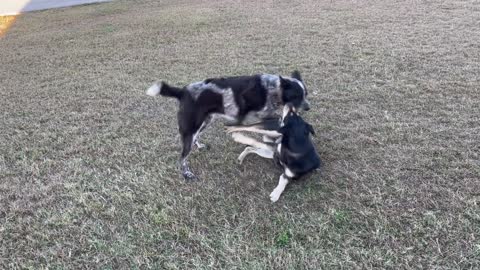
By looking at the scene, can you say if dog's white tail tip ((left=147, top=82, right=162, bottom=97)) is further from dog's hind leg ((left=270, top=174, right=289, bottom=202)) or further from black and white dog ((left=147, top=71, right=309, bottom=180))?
dog's hind leg ((left=270, top=174, right=289, bottom=202))

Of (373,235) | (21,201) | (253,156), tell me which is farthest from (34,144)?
(373,235)

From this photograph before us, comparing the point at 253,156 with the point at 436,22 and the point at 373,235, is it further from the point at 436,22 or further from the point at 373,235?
the point at 436,22

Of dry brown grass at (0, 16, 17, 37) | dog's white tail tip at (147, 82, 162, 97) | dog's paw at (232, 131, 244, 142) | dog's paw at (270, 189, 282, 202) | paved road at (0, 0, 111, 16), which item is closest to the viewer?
dog's paw at (270, 189, 282, 202)

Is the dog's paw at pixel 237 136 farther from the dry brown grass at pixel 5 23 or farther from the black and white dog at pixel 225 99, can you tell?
the dry brown grass at pixel 5 23

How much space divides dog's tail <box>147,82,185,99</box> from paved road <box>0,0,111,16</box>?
7513mm

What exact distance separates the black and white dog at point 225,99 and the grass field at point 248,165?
1.02 ft

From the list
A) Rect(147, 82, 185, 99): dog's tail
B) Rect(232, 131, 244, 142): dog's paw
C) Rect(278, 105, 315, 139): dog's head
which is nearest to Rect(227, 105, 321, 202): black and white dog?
Rect(278, 105, 315, 139): dog's head

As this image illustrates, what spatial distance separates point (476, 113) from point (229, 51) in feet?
9.25

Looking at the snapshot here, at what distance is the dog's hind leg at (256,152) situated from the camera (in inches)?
103

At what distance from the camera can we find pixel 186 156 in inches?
101

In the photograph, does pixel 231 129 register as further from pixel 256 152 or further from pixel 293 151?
pixel 293 151

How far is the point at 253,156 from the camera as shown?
9.02 feet

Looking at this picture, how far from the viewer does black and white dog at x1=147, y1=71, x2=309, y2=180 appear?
2459 millimetres

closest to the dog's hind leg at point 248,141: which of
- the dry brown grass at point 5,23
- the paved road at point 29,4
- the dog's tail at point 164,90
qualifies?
the dog's tail at point 164,90
